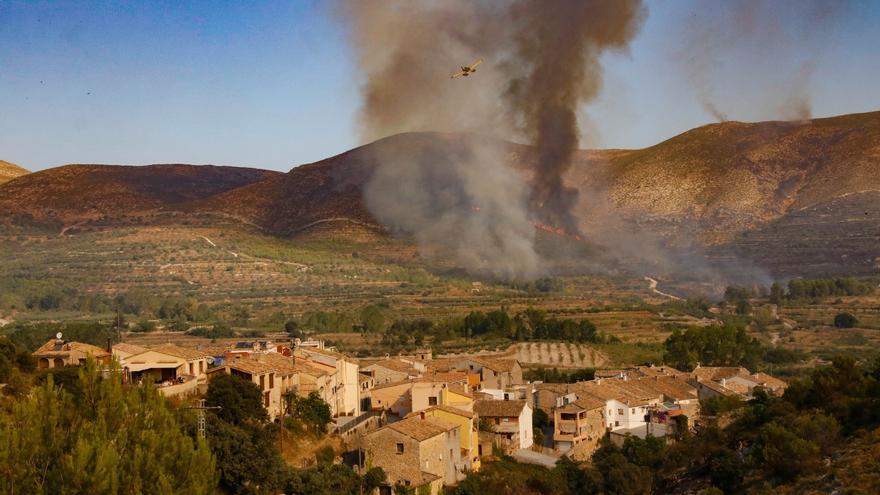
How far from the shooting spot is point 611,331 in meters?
63.6

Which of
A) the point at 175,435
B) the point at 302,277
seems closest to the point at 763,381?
the point at 175,435

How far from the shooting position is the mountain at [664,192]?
333 feet

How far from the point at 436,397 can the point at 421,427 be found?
4734 mm

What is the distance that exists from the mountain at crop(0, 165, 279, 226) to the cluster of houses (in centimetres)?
8018

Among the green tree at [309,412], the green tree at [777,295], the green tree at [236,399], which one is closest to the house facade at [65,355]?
the green tree at [236,399]

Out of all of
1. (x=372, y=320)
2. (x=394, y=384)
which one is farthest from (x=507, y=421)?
(x=372, y=320)

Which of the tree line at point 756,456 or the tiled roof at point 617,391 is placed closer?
the tree line at point 756,456

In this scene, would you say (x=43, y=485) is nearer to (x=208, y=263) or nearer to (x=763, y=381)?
Result: (x=763, y=381)

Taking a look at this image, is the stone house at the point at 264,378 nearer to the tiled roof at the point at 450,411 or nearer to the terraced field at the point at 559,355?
the tiled roof at the point at 450,411

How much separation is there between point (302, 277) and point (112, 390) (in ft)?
237

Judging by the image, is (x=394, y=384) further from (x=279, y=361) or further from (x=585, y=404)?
(x=585, y=404)

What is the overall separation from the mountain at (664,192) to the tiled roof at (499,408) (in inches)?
2141

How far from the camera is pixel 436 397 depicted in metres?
35.3

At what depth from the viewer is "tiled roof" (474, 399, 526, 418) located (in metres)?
35.9
